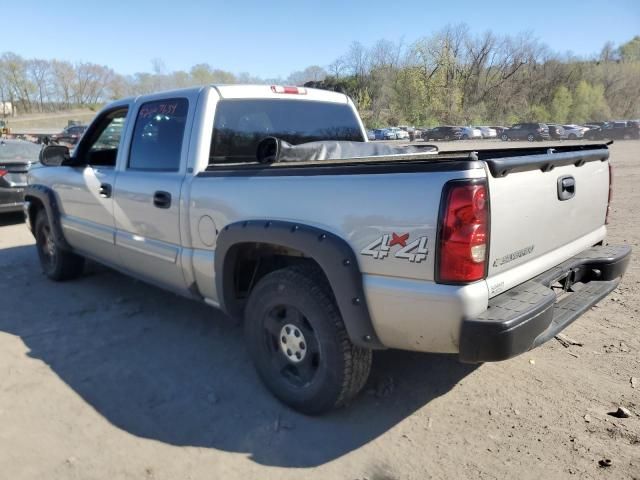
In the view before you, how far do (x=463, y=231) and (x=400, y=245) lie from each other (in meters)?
A: 0.29

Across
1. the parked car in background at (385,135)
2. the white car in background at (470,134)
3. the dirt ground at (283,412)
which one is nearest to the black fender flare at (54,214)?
the dirt ground at (283,412)

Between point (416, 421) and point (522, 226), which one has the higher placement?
point (522, 226)

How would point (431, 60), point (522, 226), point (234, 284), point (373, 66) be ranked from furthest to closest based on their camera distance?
point (373, 66), point (431, 60), point (234, 284), point (522, 226)

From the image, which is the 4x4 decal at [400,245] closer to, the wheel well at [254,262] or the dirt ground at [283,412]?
the wheel well at [254,262]

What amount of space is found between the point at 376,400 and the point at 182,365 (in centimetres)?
146

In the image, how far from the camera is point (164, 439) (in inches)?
109

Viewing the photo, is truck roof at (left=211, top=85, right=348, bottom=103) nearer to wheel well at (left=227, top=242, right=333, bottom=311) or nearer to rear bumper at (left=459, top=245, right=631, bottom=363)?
wheel well at (left=227, top=242, right=333, bottom=311)

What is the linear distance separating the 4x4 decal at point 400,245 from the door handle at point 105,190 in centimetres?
275

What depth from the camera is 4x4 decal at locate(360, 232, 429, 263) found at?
227cm

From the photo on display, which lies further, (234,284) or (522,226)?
(234,284)

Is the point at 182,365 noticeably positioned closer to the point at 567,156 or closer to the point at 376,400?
the point at 376,400

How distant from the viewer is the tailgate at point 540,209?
2340 millimetres

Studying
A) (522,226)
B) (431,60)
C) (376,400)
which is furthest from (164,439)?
(431,60)

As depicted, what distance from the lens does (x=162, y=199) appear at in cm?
360
